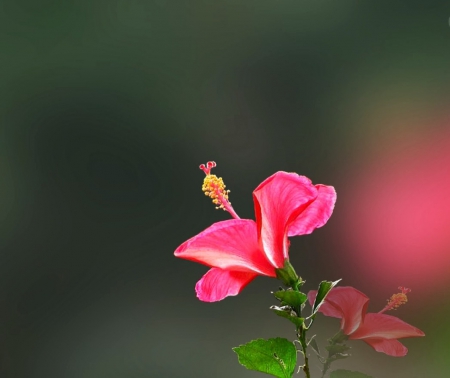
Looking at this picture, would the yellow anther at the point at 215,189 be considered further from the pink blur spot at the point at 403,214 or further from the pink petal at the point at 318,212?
the pink blur spot at the point at 403,214

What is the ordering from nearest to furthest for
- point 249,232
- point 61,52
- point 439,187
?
point 249,232 < point 439,187 < point 61,52

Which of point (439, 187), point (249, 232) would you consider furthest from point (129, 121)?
point (249, 232)

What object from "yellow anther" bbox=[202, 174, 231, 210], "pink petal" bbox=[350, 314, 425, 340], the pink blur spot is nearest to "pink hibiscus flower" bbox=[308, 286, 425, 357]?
"pink petal" bbox=[350, 314, 425, 340]

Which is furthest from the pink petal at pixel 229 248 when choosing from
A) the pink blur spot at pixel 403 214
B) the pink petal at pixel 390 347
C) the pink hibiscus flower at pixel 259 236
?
the pink blur spot at pixel 403 214

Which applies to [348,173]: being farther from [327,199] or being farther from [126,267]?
[327,199]

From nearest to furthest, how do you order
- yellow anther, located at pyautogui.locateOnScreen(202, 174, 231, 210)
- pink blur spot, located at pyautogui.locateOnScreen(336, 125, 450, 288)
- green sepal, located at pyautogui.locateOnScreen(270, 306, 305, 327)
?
green sepal, located at pyautogui.locateOnScreen(270, 306, 305, 327) → yellow anther, located at pyautogui.locateOnScreen(202, 174, 231, 210) → pink blur spot, located at pyautogui.locateOnScreen(336, 125, 450, 288)

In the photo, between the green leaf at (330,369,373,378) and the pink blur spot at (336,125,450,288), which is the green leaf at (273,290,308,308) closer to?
the green leaf at (330,369,373,378)
